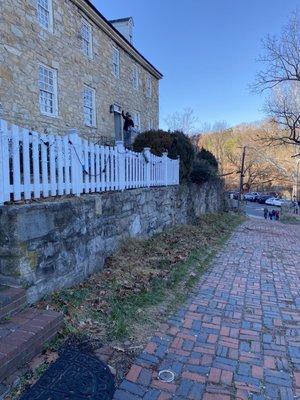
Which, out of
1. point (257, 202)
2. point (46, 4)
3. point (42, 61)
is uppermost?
point (46, 4)

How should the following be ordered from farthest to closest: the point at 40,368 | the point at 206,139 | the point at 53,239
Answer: the point at 206,139 → the point at 53,239 → the point at 40,368

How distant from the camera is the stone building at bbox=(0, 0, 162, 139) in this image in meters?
8.44

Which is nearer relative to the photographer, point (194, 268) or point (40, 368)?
point (40, 368)

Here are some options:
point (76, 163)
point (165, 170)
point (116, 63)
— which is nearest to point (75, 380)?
point (76, 163)

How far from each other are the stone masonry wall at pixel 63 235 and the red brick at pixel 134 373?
130 cm

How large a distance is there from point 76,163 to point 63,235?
105 cm

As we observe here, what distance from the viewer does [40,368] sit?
2.34 m

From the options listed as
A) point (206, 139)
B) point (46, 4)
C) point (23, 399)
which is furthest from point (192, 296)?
point (206, 139)

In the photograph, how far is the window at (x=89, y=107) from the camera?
12133mm

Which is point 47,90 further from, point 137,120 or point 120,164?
point 137,120

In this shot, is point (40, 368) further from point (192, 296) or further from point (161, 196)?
point (161, 196)

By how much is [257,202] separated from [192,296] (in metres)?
49.5

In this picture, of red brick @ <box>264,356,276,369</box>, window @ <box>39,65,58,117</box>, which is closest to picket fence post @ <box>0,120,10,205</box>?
red brick @ <box>264,356,276,369</box>

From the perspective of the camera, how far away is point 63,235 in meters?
3.63
